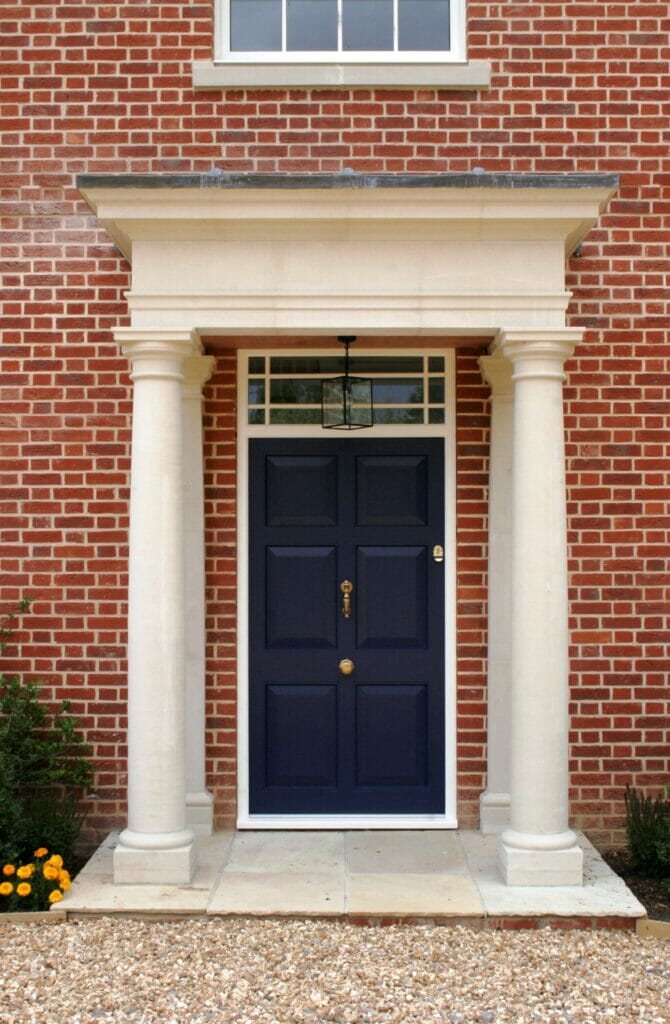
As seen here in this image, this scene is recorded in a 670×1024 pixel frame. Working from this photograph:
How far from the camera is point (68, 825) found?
5.56 m

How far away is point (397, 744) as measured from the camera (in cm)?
616

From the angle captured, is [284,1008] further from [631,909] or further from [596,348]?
[596,348]

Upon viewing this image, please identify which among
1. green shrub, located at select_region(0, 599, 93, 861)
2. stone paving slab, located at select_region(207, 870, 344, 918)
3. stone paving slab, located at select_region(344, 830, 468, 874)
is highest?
green shrub, located at select_region(0, 599, 93, 861)

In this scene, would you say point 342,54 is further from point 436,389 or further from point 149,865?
point 149,865

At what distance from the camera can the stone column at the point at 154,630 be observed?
507 cm

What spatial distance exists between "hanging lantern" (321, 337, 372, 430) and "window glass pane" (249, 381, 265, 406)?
413 mm

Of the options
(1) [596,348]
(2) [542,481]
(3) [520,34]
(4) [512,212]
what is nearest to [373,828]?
(2) [542,481]

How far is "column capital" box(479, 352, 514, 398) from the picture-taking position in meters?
5.95

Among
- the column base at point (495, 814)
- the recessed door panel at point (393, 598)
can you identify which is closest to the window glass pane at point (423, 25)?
the recessed door panel at point (393, 598)

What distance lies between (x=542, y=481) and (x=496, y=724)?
1.74 m

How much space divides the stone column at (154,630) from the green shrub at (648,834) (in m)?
2.50

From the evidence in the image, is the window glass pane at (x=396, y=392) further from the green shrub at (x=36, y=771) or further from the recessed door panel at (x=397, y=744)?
the green shrub at (x=36, y=771)

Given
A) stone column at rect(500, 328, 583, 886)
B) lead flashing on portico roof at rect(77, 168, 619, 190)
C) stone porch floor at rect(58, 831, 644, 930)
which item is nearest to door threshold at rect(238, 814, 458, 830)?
stone porch floor at rect(58, 831, 644, 930)

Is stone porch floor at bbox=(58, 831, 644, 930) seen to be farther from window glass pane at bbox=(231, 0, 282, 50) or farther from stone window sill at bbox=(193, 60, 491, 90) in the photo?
window glass pane at bbox=(231, 0, 282, 50)
